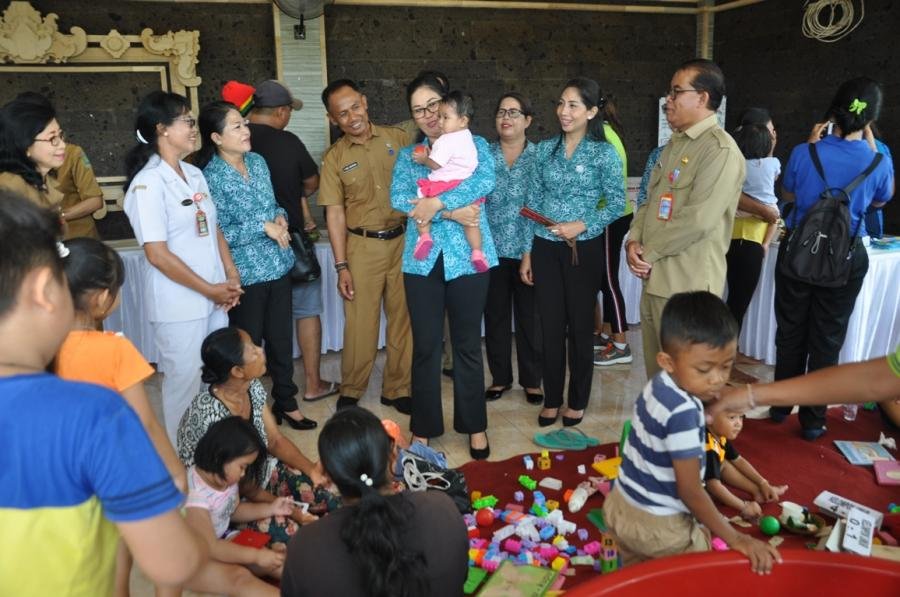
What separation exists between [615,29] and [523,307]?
367 cm

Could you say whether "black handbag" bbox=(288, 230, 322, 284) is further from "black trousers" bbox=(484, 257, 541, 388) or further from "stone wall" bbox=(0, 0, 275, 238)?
"stone wall" bbox=(0, 0, 275, 238)

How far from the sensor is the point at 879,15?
16.3 ft

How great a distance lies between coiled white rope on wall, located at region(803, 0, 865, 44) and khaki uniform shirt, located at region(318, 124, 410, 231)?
369 cm

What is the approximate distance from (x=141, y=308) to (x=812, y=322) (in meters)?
3.63

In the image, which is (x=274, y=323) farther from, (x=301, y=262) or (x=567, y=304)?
(x=567, y=304)

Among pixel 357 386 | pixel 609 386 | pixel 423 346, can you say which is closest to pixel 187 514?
pixel 423 346

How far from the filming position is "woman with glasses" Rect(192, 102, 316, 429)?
3121 millimetres

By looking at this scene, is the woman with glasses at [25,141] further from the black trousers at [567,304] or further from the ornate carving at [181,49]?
the ornate carving at [181,49]

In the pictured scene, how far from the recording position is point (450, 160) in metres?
2.90

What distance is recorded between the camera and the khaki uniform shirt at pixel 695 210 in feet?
8.82

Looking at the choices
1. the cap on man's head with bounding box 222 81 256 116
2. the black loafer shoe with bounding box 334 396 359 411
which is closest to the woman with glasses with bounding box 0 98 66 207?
the cap on man's head with bounding box 222 81 256 116

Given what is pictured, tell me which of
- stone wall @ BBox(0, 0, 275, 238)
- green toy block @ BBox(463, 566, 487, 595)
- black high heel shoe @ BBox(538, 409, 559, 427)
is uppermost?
stone wall @ BBox(0, 0, 275, 238)

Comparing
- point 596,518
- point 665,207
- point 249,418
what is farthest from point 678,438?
point 249,418

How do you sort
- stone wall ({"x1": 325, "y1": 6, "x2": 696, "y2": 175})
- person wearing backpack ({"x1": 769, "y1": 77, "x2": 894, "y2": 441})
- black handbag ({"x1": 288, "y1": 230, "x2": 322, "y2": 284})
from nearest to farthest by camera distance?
person wearing backpack ({"x1": 769, "y1": 77, "x2": 894, "y2": 441}) < black handbag ({"x1": 288, "y1": 230, "x2": 322, "y2": 284}) < stone wall ({"x1": 325, "y1": 6, "x2": 696, "y2": 175})
